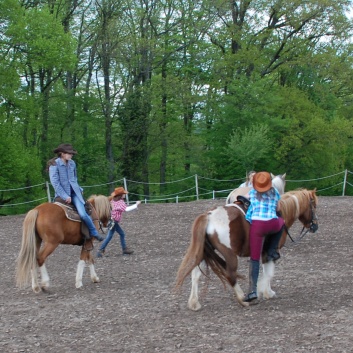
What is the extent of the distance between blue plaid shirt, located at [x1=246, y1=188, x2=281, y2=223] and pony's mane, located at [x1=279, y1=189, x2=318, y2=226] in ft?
2.70

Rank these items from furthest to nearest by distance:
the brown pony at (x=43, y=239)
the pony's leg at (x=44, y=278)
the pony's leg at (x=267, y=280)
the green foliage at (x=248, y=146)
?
the green foliage at (x=248, y=146)
the pony's leg at (x=44, y=278)
the brown pony at (x=43, y=239)
the pony's leg at (x=267, y=280)

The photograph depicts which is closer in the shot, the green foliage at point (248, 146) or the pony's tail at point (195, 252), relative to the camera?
the pony's tail at point (195, 252)

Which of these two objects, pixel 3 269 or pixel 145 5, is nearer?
pixel 3 269

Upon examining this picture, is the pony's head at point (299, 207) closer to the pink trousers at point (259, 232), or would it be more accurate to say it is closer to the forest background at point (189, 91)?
the pink trousers at point (259, 232)

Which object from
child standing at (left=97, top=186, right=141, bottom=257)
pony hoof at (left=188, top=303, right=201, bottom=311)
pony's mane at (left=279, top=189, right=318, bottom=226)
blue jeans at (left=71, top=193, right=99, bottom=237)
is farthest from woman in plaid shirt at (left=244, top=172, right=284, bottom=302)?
child standing at (left=97, top=186, right=141, bottom=257)

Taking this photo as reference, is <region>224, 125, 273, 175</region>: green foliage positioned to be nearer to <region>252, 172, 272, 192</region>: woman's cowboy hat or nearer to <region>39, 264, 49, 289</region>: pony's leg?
<region>39, 264, 49, 289</region>: pony's leg

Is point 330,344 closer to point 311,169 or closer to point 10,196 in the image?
point 10,196

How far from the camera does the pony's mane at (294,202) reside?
7449 mm

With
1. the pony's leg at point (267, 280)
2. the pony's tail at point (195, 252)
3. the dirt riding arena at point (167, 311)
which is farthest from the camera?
the pony's leg at point (267, 280)

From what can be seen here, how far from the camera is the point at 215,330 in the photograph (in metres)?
5.78

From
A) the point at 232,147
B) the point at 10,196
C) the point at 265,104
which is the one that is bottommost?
the point at 10,196

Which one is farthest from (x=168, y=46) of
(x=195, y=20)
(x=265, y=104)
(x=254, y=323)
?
(x=254, y=323)

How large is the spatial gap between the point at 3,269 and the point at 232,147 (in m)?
18.4

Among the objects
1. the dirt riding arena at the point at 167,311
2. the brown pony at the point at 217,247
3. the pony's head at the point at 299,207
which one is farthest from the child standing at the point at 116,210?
the brown pony at the point at 217,247
